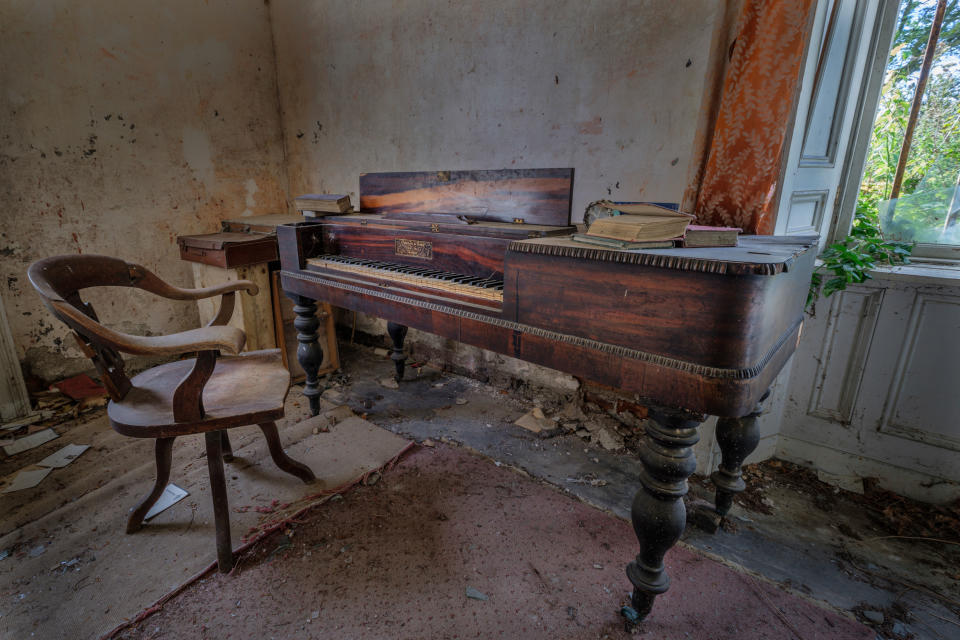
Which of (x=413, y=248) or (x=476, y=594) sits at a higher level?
(x=413, y=248)

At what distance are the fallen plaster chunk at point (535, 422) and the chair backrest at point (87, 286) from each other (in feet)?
6.38

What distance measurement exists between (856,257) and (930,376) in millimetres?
612

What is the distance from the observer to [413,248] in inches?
78.2

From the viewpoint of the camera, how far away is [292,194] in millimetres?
4070

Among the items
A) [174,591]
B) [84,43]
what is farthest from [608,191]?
[84,43]

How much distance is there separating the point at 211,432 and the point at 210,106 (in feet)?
9.66

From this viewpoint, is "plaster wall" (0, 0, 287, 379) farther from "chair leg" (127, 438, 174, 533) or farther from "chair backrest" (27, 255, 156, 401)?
"chair leg" (127, 438, 174, 533)

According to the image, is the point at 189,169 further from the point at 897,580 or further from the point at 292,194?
the point at 897,580

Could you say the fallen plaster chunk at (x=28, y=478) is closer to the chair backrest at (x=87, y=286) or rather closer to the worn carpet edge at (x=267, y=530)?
the chair backrest at (x=87, y=286)

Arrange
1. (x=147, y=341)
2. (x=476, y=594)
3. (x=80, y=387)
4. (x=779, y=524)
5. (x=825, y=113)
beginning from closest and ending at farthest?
(x=147, y=341) → (x=476, y=594) → (x=779, y=524) → (x=825, y=113) → (x=80, y=387)

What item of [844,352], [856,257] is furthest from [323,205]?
[844,352]

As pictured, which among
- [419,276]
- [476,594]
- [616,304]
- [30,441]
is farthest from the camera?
[30,441]

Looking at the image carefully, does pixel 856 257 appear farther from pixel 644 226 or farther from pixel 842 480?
pixel 644 226

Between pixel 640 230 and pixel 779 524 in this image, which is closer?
pixel 640 230
